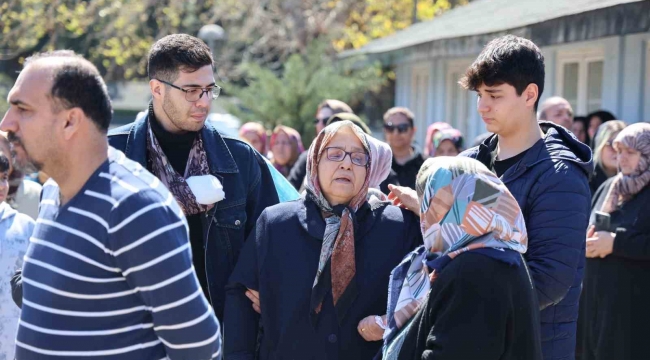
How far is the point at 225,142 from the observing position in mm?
3852

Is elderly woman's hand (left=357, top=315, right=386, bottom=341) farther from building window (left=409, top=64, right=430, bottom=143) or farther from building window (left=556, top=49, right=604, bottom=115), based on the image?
building window (left=409, top=64, right=430, bottom=143)

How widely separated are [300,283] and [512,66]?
1181 mm

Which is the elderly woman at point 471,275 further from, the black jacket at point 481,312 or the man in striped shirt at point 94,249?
the man in striped shirt at point 94,249

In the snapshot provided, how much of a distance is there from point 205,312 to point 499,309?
855 millimetres

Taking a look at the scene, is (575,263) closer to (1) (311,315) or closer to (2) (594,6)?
(1) (311,315)

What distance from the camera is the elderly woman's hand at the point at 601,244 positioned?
5.29 m

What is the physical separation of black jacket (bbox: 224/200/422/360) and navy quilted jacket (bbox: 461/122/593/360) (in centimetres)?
57

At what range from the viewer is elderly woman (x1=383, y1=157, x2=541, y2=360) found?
2.62 meters

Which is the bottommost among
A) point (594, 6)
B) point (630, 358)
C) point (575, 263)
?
point (630, 358)

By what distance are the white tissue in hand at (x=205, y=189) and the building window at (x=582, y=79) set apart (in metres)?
6.50

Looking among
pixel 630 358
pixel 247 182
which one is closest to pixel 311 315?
pixel 247 182

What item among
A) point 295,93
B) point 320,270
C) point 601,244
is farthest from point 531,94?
point 295,93

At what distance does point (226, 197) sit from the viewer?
147 inches

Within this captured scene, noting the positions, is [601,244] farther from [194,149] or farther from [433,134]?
[433,134]
